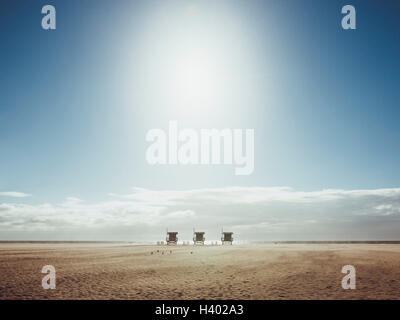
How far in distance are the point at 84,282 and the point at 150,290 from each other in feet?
11.8

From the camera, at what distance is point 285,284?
11.7 metres

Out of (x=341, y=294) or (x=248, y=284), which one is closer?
(x=341, y=294)
